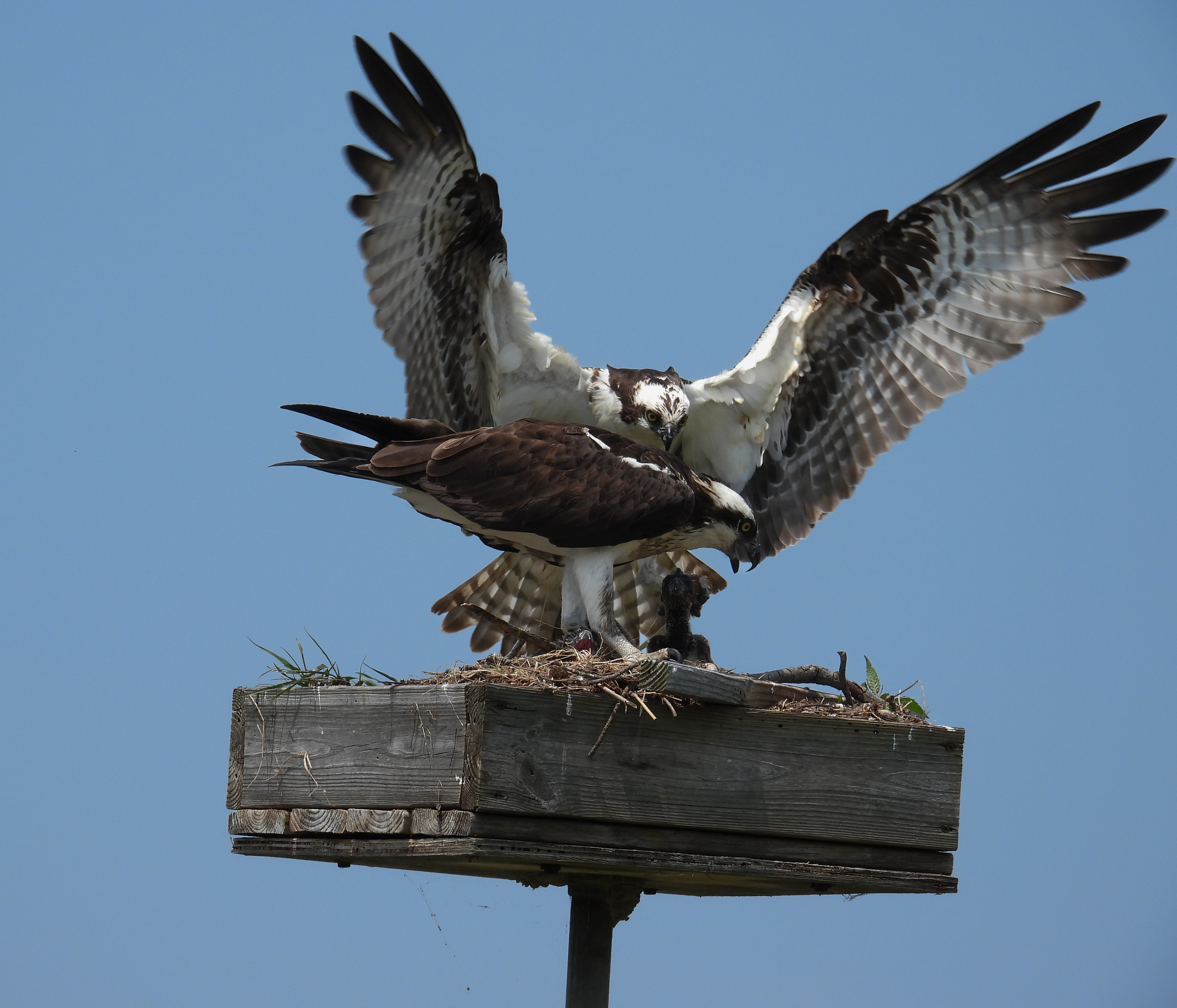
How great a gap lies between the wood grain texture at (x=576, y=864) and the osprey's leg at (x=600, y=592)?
32.1 inches

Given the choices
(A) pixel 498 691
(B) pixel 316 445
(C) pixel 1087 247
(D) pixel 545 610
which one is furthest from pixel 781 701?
(C) pixel 1087 247

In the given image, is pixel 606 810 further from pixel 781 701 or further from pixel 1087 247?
pixel 1087 247

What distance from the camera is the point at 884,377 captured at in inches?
212

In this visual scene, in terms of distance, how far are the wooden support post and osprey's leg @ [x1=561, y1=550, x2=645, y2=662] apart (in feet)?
2.55

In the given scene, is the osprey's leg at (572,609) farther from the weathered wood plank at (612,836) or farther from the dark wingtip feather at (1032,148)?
the dark wingtip feather at (1032,148)

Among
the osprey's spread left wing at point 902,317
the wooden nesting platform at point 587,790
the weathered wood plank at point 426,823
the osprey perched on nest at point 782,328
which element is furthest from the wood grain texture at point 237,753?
the osprey's spread left wing at point 902,317

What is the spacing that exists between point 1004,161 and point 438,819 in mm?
3785

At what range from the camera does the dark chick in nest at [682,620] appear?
4.25 meters

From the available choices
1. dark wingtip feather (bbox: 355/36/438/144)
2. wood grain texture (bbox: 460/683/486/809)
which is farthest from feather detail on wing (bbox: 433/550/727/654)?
wood grain texture (bbox: 460/683/486/809)

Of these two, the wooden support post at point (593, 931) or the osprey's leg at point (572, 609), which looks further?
the osprey's leg at point (572, 609)

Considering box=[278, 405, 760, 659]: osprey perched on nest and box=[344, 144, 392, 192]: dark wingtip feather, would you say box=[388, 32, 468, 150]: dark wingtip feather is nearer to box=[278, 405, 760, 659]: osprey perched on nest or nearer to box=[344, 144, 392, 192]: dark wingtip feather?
box=[344, 144, 392, 192]: dark wingtip feather

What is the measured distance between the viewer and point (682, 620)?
14.0 feet

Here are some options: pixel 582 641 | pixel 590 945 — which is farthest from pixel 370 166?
pixel 590 945

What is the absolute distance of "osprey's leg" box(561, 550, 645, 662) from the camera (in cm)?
424
